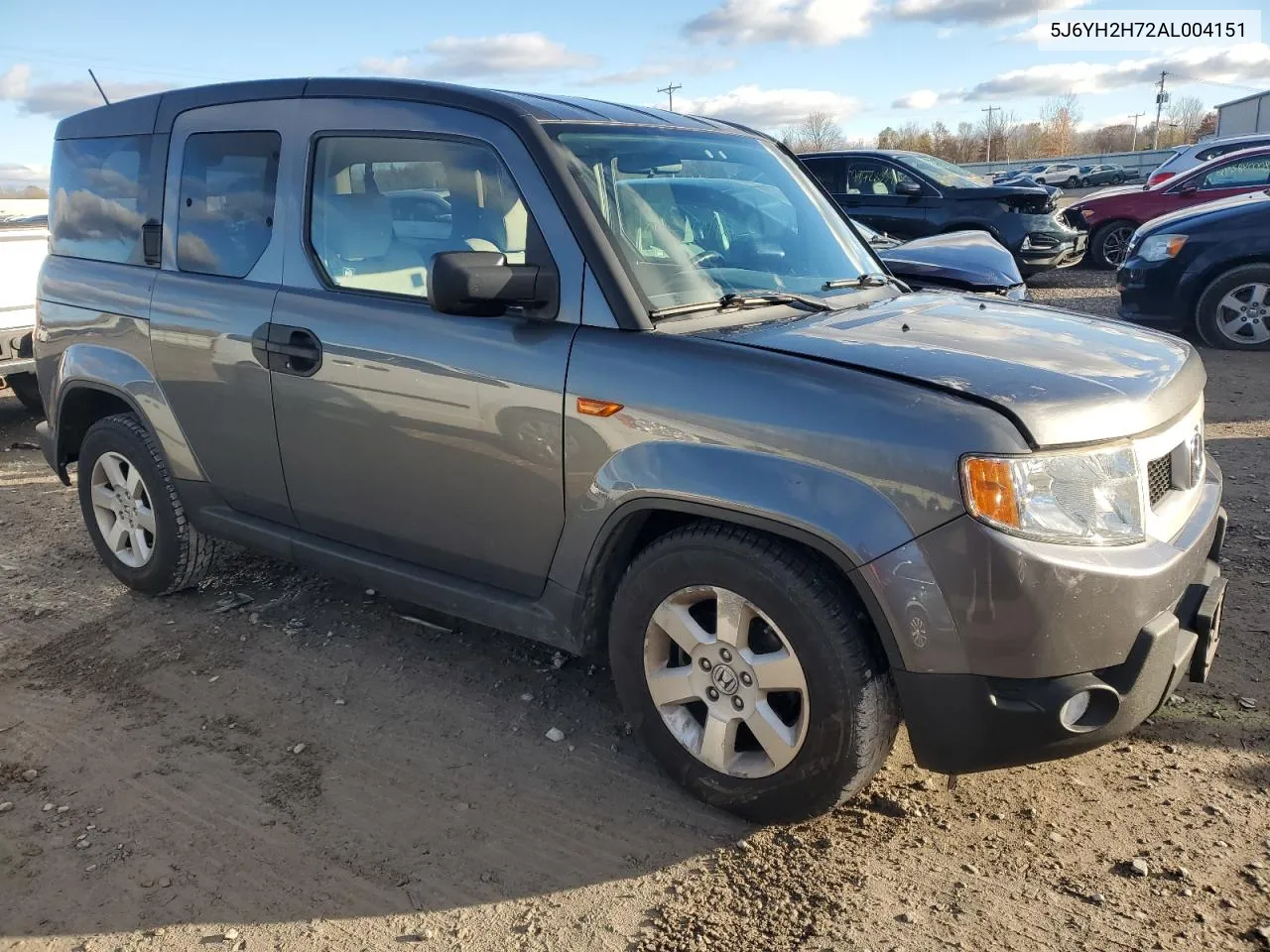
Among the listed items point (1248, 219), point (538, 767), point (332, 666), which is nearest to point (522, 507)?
point (538, 767)

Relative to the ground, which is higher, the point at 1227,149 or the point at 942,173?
the point at 1227,149

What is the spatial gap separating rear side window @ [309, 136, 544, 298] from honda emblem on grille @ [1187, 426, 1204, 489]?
197 cm

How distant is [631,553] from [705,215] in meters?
1.20

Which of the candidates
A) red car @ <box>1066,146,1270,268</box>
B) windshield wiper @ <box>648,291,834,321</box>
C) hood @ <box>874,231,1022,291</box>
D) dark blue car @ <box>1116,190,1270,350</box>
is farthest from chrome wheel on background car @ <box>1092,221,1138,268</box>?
windshield wiper @ <box>648,291,834,321</box>

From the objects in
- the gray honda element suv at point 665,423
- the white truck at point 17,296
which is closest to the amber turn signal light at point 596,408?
the gray honda element suv at point 665,423

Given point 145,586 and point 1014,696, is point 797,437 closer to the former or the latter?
point 1014,696

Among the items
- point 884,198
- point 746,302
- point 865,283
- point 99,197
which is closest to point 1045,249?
point 884,198

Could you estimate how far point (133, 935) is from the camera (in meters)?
2.52

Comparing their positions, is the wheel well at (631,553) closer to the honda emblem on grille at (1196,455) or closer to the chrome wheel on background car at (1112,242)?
the honda emblem on grille at (1196,455)

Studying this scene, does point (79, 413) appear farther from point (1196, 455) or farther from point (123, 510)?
point (1196, 455)

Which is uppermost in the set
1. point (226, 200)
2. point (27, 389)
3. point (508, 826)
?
point (226, 200)

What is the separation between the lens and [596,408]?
279 centimetres

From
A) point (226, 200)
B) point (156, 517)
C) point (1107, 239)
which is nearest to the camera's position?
point (226, 200)

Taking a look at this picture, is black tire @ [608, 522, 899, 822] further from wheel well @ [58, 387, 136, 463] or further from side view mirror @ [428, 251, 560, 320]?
wheel well @ [58, 387, 136, 463]
